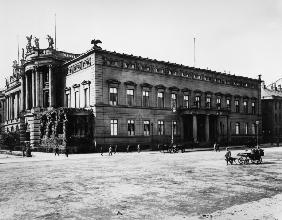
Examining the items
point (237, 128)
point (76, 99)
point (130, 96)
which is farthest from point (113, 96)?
point (237, 128)

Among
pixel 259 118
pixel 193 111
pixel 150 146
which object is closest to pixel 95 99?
pixel 150 146

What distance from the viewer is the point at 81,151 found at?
142 feet

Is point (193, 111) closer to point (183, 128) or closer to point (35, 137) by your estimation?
point (183, 128)

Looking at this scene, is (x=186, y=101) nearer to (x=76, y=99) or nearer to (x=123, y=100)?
(x=123, y=100)

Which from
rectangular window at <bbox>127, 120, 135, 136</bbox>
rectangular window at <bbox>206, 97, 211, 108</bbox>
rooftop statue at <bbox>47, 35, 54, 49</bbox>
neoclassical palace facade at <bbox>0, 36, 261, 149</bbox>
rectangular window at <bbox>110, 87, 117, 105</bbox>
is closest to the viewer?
neoclassical palace facade at <bbox>0, 36, 261, 149</bbox>

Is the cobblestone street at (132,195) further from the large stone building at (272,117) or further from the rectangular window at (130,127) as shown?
the large stone building at (272,117)

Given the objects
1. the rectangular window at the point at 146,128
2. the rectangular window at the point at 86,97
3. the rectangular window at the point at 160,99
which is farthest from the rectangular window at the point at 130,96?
the rectangular window at the point at 86,97

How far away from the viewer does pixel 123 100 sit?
47062 mm

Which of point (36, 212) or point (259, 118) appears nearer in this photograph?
point (36, 212)

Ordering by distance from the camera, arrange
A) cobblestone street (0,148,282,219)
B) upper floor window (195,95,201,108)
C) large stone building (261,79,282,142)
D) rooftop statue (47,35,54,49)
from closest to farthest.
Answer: cobblestone street (0,148,282,219) → rooftop statue (47,35,54,49) → upper floor window (195,95,201,108) → large stone building (261,79,282,142)

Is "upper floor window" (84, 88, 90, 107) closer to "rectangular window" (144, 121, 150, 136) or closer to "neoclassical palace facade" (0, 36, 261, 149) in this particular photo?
"neoclassical palace facade" (0, 36, 261, 149)

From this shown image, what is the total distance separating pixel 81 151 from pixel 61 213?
33.2 metres

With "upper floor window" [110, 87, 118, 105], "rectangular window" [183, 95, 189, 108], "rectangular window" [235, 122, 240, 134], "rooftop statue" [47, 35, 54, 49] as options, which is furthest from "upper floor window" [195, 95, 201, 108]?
"rooftop statue" [47, 35, 54, 49]

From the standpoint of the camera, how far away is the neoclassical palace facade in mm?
44469
